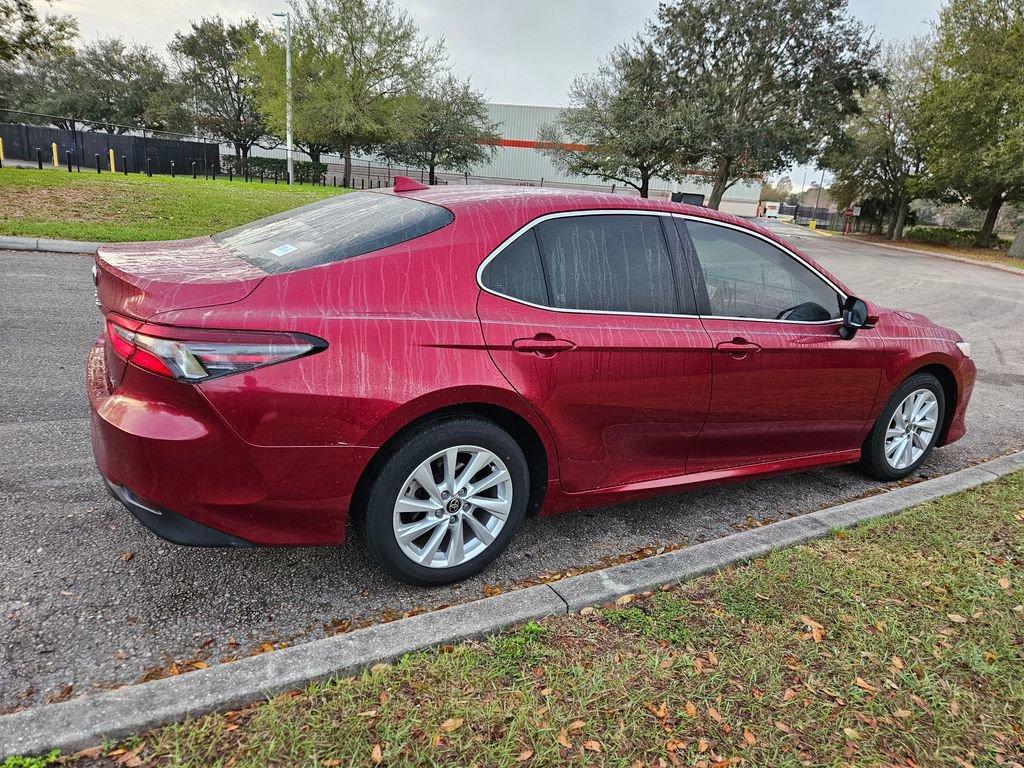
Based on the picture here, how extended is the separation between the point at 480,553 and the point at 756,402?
165cm

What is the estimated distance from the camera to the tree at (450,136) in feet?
148

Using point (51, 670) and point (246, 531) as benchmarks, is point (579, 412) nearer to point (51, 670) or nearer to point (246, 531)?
point (246, 531)

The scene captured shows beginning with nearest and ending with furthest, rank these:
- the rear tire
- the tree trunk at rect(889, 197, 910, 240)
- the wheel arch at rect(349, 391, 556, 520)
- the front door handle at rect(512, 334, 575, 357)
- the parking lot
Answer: the parking lot, the wheel arch at rect(349, 391, 556, 520), the front door handle at rect(512, 334, 575, 357), the rear tire, the tree trunk at rect(889, 197, 910, 240)

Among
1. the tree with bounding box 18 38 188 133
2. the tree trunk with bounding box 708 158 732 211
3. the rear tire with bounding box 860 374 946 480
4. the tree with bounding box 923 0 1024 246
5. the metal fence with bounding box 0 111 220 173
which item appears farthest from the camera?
the tree with bounding box 18 38 188 133

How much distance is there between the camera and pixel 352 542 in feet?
10.8

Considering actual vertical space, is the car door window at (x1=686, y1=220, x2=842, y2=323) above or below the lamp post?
below

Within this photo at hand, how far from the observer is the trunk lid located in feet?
7.82

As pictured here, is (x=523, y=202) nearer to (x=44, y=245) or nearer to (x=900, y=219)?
(x=44, y=245)

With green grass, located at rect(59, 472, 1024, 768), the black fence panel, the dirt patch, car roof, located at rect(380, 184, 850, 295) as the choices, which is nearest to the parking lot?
green grass, located at rect(59, 472, 1024, 768)

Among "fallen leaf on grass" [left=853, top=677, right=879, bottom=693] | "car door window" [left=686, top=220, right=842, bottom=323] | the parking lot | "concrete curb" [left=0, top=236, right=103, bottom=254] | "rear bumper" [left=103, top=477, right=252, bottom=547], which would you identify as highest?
"car door window" [left=686, top=220, right=842, bottom=323]

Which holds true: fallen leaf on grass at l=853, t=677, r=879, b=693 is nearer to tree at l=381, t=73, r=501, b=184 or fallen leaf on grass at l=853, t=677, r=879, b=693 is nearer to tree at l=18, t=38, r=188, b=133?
tree at l=381, t=73, r=501, b=184

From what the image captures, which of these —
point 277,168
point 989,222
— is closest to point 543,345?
point 277,168

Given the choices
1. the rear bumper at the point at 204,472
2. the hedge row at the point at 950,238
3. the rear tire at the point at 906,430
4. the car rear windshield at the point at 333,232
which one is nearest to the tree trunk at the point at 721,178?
the hedge row at the point at 950,238

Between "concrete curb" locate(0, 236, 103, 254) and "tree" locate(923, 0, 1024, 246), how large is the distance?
109 feet
